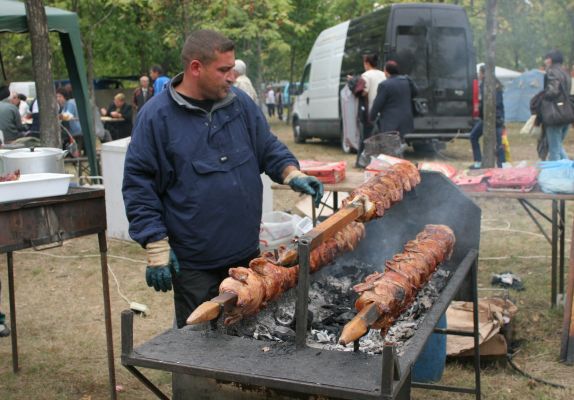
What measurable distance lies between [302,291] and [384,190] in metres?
1.58

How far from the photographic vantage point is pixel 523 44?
36250 millimetres

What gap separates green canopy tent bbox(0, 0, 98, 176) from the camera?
8.01 m

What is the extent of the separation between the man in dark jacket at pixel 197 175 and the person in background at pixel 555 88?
8.35 meters

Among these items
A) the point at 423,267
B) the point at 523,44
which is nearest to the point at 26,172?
the point at 423,267

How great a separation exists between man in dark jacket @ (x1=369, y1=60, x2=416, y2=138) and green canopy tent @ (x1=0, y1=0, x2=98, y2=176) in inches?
168

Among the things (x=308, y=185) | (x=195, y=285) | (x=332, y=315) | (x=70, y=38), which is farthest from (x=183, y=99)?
(x=70, y=38)

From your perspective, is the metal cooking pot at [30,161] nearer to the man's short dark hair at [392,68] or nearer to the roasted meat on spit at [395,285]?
the roasted meat on spit at [395,285]

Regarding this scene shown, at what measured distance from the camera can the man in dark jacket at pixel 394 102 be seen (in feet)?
32.7

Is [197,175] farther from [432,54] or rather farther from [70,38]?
[432,54]

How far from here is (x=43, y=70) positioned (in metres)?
7.79

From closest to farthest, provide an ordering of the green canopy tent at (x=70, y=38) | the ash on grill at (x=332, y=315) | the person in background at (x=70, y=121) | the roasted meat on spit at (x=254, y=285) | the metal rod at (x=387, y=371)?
the metal rod at (x=387, y=371), the roasted meat on spit at (x=254, y=285), the ash on grill at (x=332, y=315), the green canopy tent at (x=70, y=38), the person in background at (x=70, y=121)

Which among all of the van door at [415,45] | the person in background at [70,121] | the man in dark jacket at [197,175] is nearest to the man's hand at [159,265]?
the man in dark jacket at [197,175]

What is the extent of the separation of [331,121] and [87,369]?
1227 centimetres

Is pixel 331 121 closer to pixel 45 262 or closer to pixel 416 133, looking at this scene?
pixel 416 133
